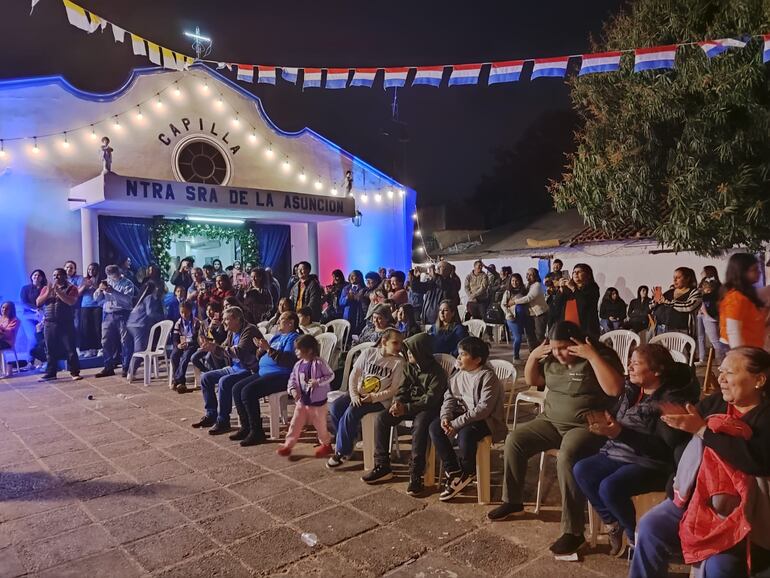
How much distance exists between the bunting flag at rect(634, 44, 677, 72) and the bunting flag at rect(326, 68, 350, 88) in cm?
323

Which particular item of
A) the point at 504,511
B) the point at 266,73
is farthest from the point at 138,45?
the point at 504,511

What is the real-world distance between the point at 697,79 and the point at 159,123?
1058 centimetres

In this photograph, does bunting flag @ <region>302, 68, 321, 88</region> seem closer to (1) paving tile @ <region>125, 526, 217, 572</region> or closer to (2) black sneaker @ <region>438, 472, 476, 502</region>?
(2) black sneaker @ <region>438, 472, 476, 502</region>

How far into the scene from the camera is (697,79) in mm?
6035

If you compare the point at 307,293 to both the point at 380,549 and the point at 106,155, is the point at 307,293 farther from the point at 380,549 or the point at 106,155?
the point at 106,155

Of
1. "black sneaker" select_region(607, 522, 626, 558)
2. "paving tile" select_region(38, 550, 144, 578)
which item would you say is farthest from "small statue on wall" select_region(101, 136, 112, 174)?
"black sneaker" select_region(607, 522, 626, 558)

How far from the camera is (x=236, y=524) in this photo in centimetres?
345

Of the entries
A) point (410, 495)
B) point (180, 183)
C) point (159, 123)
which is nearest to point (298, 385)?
point (410, 495)

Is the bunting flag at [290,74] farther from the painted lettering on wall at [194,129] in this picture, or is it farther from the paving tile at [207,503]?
the painted lettering on wall at [194,129]

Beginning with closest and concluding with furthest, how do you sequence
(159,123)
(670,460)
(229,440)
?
(670,460) < (229,440) < (159,123)

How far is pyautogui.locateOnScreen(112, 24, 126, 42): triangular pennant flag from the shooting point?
668 centimetres

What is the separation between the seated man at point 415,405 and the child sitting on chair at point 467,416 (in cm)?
11

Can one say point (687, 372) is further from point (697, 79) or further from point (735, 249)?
point (735, 249)

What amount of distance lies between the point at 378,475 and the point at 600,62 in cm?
448
